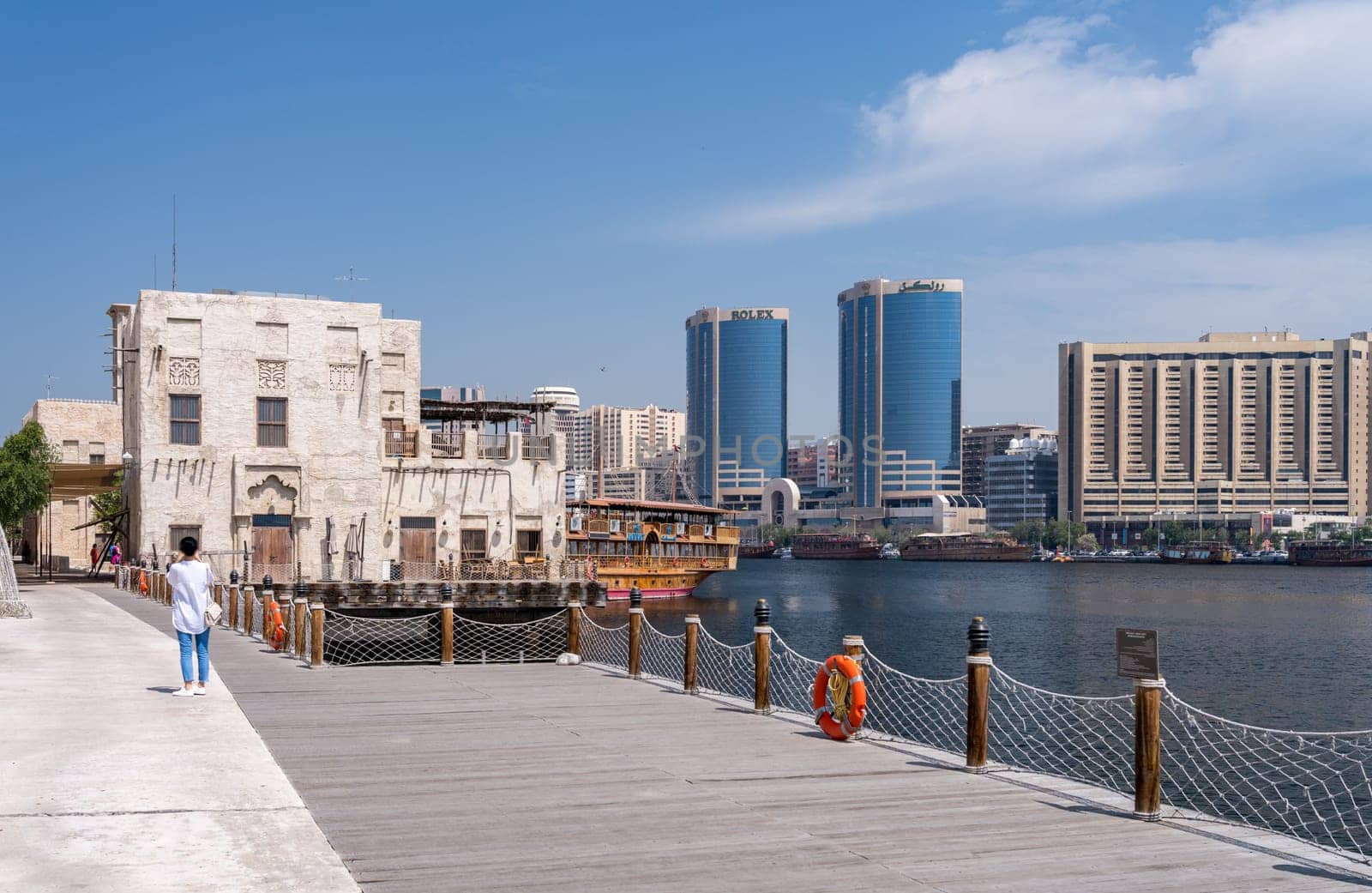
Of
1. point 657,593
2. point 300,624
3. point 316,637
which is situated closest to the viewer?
point 316,637

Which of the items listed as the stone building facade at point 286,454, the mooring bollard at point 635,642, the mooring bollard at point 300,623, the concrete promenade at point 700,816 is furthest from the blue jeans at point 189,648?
the stone building facade at point 286,454

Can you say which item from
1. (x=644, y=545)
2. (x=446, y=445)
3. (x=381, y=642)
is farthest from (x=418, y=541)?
(x=644, y=545)

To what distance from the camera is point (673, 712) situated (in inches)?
630

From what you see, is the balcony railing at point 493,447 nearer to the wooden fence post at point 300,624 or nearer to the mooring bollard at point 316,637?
the wooden fence post at point 300,624

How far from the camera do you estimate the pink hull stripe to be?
87.4m

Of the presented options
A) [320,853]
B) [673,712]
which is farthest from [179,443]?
[320,853]

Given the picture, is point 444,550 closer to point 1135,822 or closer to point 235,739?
point 235,739

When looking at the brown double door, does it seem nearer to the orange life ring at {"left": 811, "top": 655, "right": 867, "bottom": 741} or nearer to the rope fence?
the rope fence

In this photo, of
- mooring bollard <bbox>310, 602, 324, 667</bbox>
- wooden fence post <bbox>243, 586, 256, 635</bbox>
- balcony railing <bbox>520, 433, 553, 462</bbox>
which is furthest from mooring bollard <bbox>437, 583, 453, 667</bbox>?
balcony railing <bbox>520, 433, 553, 462</bbox>

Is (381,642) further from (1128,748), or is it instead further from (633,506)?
(633,506)

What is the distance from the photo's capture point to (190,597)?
53.5ft

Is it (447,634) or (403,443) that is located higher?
(403,443)

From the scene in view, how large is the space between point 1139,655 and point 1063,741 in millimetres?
18644

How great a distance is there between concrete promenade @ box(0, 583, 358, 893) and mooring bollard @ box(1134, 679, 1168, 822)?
588 cm
